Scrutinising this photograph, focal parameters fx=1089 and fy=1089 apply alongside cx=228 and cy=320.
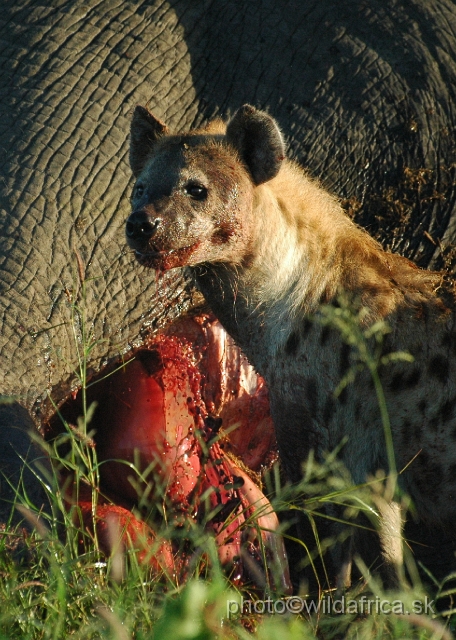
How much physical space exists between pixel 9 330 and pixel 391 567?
57.8 inches

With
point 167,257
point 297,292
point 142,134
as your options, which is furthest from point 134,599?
point 142,134

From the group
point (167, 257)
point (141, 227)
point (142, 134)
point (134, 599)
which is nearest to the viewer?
point (134, 599)

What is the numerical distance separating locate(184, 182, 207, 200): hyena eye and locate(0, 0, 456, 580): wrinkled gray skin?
73 centimetres

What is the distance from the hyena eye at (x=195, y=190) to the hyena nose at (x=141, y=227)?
19 cm

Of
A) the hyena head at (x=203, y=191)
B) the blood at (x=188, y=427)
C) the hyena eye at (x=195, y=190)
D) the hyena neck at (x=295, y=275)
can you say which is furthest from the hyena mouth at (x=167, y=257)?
the blood at (x=188, y=427)

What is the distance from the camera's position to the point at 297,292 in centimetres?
345

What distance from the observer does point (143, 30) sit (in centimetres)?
420

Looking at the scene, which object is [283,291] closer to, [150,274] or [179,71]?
[150,274]

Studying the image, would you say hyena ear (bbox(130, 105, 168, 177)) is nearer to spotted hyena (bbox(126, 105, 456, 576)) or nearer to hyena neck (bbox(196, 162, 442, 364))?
spotted hyena (bbox(126, 105, 456, 576))

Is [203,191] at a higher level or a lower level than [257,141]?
lower

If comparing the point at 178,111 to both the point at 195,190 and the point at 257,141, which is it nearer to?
the point at 257,141

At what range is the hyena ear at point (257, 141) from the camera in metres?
3.34

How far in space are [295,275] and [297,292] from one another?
0.06 meters

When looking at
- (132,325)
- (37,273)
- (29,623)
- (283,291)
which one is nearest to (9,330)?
(37,273)
